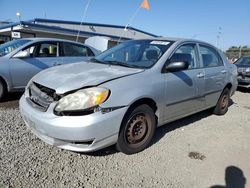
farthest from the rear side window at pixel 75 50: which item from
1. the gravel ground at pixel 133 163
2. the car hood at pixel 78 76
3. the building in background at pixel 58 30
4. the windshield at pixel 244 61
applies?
the building in background at pixel 58 30

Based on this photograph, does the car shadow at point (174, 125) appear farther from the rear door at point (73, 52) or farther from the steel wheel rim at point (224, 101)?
the rear door at point (73, 52)

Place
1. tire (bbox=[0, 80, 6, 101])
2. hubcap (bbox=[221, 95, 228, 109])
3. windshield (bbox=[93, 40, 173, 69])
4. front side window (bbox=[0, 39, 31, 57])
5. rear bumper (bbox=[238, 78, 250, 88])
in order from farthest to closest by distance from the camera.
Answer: rear bumper (bbox=[238, 78, 250, 88]) → front side window (bbox=[0, 39, 31, 57]) → hubcap (bbox=[221, 95, 228, 109]) → tire (bbox=[0, 80, 6, 101]) → windshield (bbox=[93, 40, 173, 69])

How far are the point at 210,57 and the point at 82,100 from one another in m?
3.25

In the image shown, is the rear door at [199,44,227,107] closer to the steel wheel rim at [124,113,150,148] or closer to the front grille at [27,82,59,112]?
the steel wheel rim at [124,113,150,148]

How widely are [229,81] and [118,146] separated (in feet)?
11.3

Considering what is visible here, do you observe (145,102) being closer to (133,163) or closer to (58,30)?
(133,163)

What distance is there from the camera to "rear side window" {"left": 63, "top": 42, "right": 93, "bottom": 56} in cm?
617

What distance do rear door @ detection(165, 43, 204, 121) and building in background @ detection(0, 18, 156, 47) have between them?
36.2 feet

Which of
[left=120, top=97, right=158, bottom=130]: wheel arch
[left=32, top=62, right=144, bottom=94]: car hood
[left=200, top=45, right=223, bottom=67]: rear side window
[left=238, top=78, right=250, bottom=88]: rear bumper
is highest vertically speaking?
[left=200, top=45, right=223, bottom=67]: rear side window

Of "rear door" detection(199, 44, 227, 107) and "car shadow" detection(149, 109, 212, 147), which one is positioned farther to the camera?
"rear door" detection(199, 44, 227, 107)

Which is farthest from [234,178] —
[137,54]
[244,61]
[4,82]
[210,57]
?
[244,61]

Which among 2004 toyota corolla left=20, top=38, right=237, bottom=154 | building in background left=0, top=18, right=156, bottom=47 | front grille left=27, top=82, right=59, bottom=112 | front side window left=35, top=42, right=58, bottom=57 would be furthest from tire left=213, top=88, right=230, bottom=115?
building in background left=0, top=18, right=156, bottom=47

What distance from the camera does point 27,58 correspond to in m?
5.36

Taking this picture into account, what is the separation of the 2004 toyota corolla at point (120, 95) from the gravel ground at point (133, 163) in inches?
11.8
